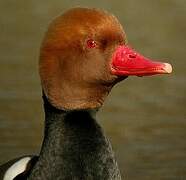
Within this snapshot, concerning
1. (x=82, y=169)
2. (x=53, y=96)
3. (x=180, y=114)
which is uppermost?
(x=53, y=96)

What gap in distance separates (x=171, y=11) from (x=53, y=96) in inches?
101

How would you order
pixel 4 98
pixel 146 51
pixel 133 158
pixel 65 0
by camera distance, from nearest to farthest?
pixel 133 158
pixel 4 98
pixel 146 51
pixel 65 0

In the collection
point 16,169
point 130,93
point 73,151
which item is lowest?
point 130,93

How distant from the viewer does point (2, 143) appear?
314 cm

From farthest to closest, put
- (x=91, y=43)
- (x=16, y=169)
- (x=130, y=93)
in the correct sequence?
(x=130, y=93), (x=16, y=169), (x=91, y=43)

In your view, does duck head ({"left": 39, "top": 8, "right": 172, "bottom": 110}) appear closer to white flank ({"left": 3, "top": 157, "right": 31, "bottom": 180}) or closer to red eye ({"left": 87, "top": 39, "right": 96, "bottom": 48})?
red eye ({"left": 87, "top": 39, "right": 96, "bottom": 48})

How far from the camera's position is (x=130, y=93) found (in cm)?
362

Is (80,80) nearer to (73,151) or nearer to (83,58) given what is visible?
(83,58)

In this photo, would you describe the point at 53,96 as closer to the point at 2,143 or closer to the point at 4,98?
the point at 2,143

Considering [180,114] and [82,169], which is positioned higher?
[82,169]

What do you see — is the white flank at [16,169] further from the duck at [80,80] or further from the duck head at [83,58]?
the duck head at [83,58]

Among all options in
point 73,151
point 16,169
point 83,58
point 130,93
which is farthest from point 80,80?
point 130,93

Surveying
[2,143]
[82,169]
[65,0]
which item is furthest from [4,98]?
[82,169]

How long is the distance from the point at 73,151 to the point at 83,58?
247 millimetres
